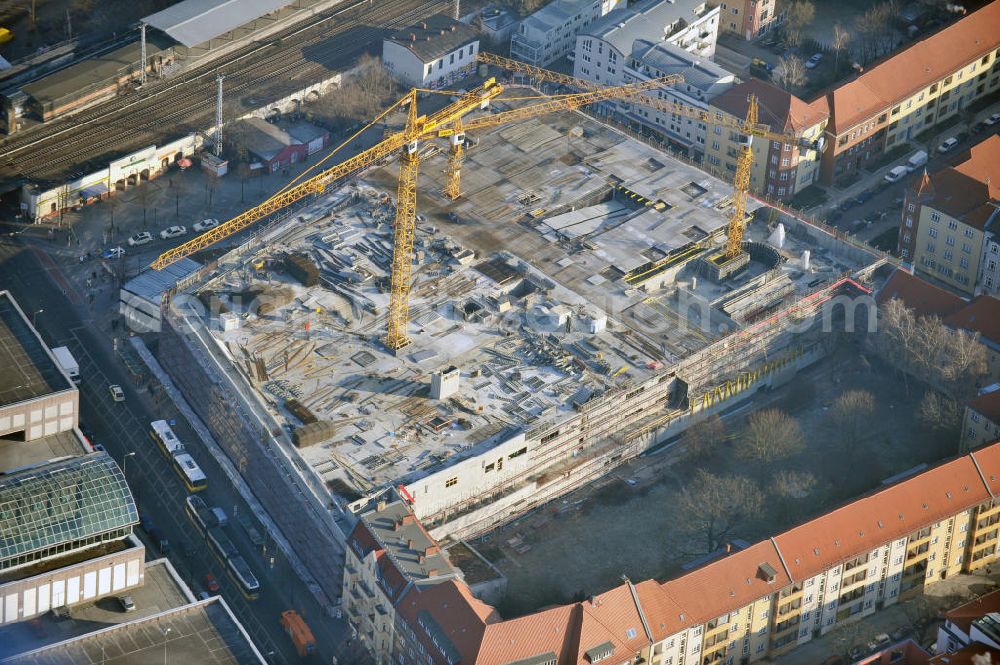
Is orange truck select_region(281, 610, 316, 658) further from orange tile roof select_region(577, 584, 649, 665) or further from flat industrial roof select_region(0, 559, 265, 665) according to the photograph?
orange tile roof select_region(577, 584, 649, 665)

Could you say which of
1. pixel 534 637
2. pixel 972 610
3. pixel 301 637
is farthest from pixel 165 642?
pixel 972 610

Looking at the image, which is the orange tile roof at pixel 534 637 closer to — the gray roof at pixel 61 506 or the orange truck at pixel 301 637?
the orange truck at pixel 301 637

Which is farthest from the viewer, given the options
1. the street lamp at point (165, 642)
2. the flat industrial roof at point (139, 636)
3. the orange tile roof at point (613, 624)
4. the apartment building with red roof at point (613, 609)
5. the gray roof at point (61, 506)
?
the orange tile roof at point (613, 624)

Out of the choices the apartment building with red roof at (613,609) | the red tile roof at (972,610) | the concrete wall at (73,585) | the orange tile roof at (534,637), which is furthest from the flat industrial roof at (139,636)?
the red tile roof at (972,610)

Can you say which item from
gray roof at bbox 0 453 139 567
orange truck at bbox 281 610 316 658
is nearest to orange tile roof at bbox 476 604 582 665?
orange truck at bbox 281 610 316 658

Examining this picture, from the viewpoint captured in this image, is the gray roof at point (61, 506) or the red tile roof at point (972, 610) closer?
the gray roof at point (61, 506)

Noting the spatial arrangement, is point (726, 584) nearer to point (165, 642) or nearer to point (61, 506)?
point (165, 642)
